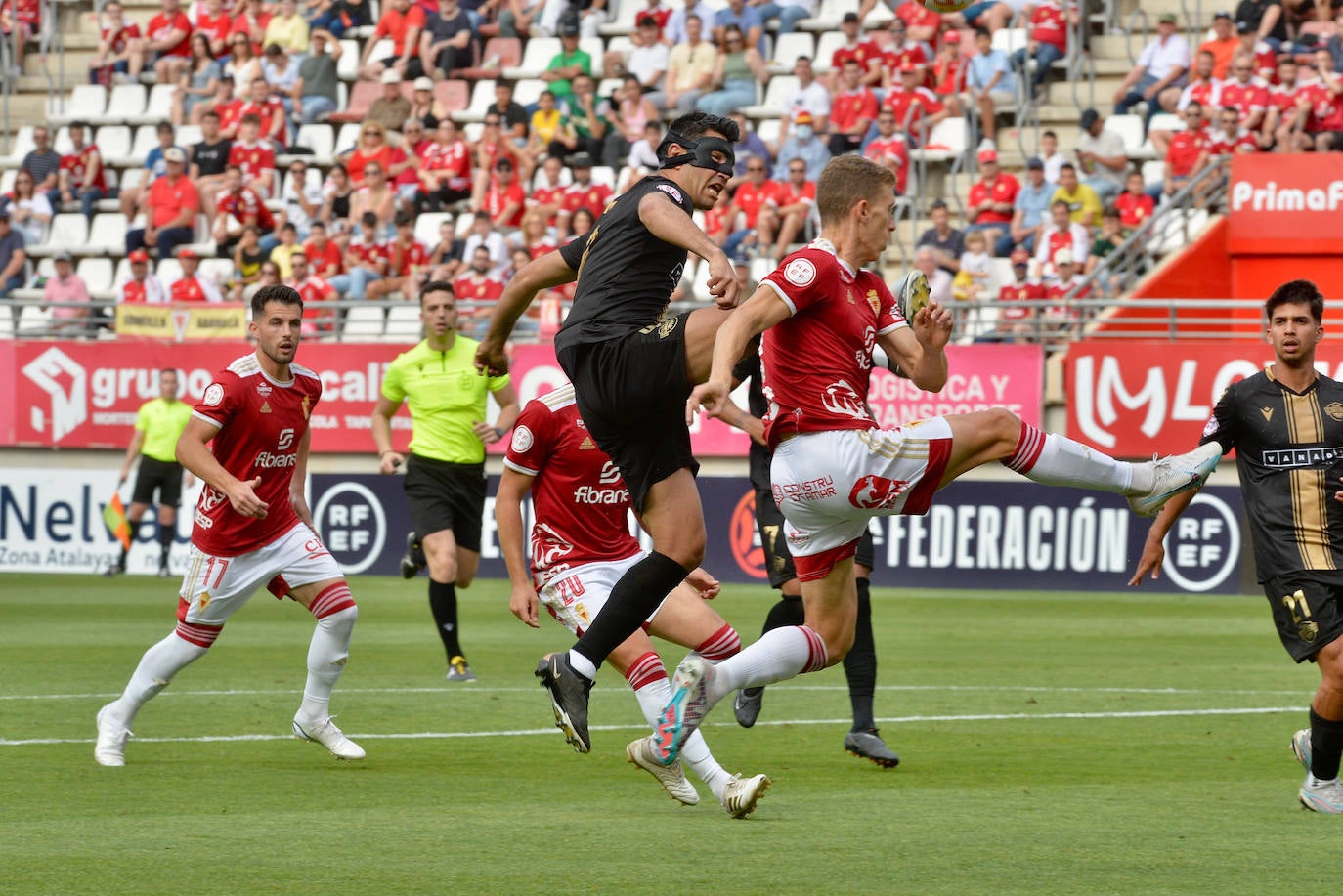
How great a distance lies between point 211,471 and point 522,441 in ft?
4.80

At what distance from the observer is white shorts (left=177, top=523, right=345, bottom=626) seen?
892 centimetres

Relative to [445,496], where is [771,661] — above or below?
above

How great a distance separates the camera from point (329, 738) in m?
8.80

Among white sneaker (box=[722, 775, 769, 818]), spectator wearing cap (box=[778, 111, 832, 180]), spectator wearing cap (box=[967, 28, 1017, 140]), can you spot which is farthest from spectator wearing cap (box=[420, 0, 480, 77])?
white sneaker (box=[722, 775, 769, 818])

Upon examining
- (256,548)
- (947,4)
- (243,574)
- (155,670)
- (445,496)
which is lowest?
(445,496)

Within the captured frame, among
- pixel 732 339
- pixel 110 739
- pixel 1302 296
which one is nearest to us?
pixel 732 339

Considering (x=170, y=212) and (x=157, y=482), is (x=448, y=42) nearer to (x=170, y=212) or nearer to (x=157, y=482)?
(x=170, y=212)

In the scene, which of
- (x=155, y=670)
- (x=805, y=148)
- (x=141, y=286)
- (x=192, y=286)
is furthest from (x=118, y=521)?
(x=155, y=670)

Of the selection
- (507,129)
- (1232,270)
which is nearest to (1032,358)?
(1232,270)

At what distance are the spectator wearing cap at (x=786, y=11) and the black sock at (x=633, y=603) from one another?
19841 mm

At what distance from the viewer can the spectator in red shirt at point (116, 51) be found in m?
29.8

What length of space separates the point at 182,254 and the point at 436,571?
1377 cm

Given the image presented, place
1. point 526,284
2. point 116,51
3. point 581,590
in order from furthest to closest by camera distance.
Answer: point 116,51 → point 581,590 → point 526,284

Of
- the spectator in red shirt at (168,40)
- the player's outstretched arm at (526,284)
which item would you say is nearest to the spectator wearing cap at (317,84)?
the spectator in red shirt at (168,40)
